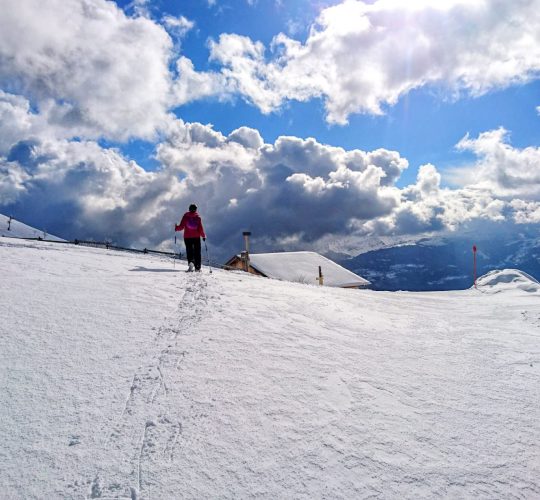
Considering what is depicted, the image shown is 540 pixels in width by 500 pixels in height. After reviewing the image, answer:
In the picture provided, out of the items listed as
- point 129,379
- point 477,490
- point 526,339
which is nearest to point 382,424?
point 477,490

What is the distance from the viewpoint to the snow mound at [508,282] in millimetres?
13211

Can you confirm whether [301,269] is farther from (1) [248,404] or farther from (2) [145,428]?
(2) [145,428]

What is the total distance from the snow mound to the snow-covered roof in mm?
19707

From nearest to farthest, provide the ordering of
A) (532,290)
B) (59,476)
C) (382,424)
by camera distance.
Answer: (59,476) → (382,424) → (532,290)

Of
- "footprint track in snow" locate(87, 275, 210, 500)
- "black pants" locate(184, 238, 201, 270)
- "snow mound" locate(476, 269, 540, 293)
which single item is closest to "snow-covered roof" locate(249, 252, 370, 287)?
"snow mound" locate(476, 269, 540, 293)

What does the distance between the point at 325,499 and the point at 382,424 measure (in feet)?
3.82

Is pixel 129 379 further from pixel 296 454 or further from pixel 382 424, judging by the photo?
pixel 382 424

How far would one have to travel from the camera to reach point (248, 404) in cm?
378

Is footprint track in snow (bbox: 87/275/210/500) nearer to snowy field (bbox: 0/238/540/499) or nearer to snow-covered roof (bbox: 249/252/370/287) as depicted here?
snowy field (bbox: 0/238/540/499)

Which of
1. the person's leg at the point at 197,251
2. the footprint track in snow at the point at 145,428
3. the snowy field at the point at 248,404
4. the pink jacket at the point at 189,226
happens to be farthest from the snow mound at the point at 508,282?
the footprint track in snow at the point at 145,428

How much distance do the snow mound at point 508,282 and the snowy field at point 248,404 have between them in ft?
25.1

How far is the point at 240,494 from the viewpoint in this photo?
2738 millimetres

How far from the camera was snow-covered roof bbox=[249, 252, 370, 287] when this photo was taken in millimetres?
36375

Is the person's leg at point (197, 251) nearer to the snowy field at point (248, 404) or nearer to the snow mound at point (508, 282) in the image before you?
the snowy field at point (248, 404)
